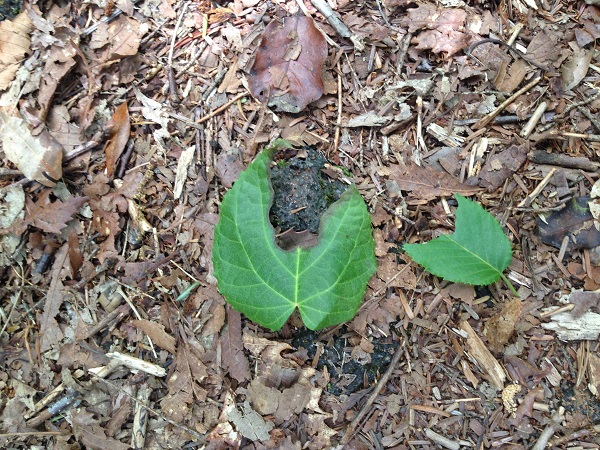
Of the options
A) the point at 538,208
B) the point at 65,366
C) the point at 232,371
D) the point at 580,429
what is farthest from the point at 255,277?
the point at 580,429

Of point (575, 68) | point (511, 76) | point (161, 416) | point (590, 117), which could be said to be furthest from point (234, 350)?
point (575, 68)

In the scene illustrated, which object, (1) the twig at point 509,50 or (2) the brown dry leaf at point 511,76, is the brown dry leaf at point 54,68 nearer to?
(1) the twig at point 509,50

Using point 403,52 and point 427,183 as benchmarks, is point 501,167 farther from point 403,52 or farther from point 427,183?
point 403,52

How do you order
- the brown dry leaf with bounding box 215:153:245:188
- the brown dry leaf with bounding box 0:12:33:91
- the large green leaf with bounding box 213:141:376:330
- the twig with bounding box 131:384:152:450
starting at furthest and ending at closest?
the brown dry leaf with bounding box 0:12:33:91
the brown dry leaf with bounding box 215:153:245:188
the twig with bounding box 131:384:152:450
the large green leaf with bounding box 213:141:376:330

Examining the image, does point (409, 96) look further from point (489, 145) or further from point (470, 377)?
point (470, 377)

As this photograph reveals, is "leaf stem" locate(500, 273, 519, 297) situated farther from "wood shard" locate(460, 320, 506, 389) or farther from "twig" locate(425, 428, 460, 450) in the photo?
"twig" locate(425, 428, 460, 450)

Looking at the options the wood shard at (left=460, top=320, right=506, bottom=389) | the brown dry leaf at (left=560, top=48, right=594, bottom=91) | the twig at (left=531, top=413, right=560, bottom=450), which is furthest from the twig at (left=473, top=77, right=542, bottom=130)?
the twig at (left=531, top=413, right=560, bottom=450)
